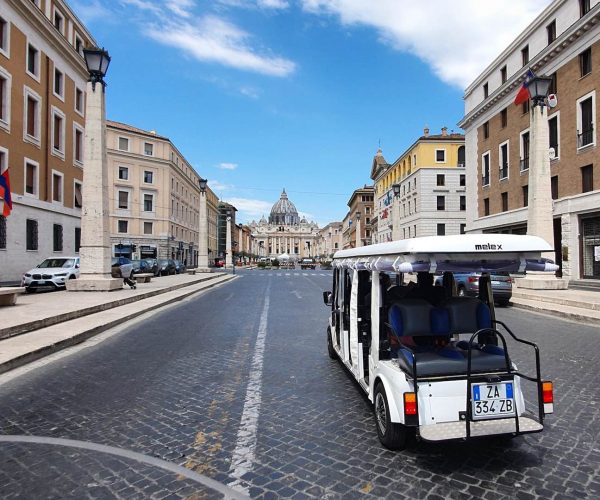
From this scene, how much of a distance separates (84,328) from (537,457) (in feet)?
29.7

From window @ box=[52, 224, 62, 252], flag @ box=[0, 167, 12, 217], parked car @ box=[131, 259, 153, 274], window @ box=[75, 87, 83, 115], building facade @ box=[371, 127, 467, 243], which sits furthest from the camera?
building facade @ box=[371, 127, 467, 243]

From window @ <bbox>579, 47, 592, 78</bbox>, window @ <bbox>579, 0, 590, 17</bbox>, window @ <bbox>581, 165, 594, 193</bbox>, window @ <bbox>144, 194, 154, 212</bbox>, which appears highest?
window @ <bbox>579, 0, 590, 17</bbox>

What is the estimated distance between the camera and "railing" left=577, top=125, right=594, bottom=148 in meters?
25.7

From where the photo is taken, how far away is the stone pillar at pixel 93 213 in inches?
690

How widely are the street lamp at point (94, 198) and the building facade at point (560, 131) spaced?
19008 millimetres

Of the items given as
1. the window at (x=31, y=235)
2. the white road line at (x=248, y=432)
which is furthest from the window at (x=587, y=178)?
the window at (x=31, y=235)

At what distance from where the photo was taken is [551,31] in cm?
2966

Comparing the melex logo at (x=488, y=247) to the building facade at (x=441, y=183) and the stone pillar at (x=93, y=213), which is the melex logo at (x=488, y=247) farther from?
the building facade at (x=441, y=183)

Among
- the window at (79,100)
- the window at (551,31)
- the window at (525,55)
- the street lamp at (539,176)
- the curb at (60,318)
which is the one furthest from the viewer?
the window at (79,100)

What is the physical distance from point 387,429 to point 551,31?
3427cm

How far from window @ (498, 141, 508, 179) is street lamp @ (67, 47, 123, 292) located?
1186 inches

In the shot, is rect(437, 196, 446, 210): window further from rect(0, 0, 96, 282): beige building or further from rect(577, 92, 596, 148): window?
rect(0, 0, 96, 282): beige building

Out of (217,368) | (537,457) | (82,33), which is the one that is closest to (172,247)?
(82,33)

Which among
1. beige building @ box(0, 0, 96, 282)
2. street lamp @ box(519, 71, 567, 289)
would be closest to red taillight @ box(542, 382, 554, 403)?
street lamp @ box(519, 71, 567, 289)
